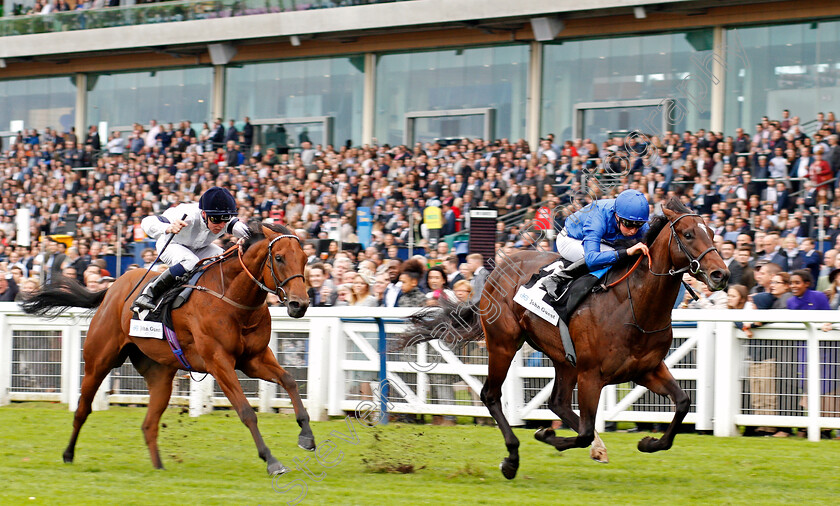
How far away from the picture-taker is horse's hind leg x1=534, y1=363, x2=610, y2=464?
592cm

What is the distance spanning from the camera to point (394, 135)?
20484 mm

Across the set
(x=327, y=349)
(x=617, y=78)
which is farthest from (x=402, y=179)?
(x=327, y=349)

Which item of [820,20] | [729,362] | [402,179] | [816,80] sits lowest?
[729,362]

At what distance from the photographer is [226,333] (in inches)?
239

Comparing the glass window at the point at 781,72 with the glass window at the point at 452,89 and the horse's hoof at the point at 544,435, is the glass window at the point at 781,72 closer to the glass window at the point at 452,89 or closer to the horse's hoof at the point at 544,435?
the glass window at the point at 452,89

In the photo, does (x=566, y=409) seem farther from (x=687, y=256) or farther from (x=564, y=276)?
(x=687, y=256)

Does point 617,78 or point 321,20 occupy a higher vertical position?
point 321,20

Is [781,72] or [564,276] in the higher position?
[781,72]

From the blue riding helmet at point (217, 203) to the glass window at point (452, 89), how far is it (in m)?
12.8

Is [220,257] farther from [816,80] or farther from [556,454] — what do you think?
[816,80]

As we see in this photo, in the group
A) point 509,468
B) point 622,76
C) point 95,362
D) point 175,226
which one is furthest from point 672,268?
point 622,76

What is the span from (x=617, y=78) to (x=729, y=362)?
10661 millimetres

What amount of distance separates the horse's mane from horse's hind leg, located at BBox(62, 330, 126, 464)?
1.33m

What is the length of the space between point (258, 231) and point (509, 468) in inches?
80.4
